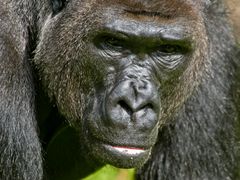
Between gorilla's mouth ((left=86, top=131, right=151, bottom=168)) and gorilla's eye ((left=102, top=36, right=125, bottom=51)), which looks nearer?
gorilla's mouth ((left=86, top=131, right=151, bottom=168))

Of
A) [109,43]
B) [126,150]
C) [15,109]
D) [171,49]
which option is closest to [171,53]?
[171,49]

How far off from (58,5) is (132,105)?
3.45 ft

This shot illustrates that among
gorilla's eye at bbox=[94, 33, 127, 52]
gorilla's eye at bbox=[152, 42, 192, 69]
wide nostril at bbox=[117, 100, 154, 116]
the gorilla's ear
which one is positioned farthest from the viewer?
the gorilla's ear

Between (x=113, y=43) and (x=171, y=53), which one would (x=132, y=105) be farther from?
(x=171, y=53)

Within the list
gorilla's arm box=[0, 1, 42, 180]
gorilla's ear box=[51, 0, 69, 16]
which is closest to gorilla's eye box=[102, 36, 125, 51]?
gorilla's ear box=[51, 0, 69, 16]

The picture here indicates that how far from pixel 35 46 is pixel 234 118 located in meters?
1.90

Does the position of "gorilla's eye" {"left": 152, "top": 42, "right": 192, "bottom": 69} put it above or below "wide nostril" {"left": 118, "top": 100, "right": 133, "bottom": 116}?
above

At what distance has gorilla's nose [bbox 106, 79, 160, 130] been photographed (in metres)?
6.09

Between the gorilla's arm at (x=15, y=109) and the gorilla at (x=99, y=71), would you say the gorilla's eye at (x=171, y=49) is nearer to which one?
the gorilla at (x=99, y=71)

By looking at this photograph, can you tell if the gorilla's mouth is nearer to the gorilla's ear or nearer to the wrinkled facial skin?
the wrinkled facial skin

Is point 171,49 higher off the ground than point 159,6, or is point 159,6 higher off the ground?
point 159,6

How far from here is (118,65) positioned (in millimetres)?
6336

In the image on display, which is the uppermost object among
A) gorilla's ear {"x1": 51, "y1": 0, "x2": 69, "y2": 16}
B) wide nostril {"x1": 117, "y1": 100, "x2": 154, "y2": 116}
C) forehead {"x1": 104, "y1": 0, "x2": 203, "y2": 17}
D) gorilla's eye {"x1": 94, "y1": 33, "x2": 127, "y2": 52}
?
forehead {"x1": 104, "y1": 0, "x2": 203, "y2": 17}

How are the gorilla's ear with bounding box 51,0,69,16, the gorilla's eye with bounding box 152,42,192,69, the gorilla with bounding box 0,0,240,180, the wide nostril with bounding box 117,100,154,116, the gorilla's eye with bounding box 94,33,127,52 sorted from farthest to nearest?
the gorilla's ear with bounding box 51,0,69,16
the gorilla's eye with bounding box 152,42,192,69
the gorilla's eye with bounding box 94,33,127,52
the gorilla with bounding box 0,0,240,180
the wide nostril with bounding box 117,100,154,116
